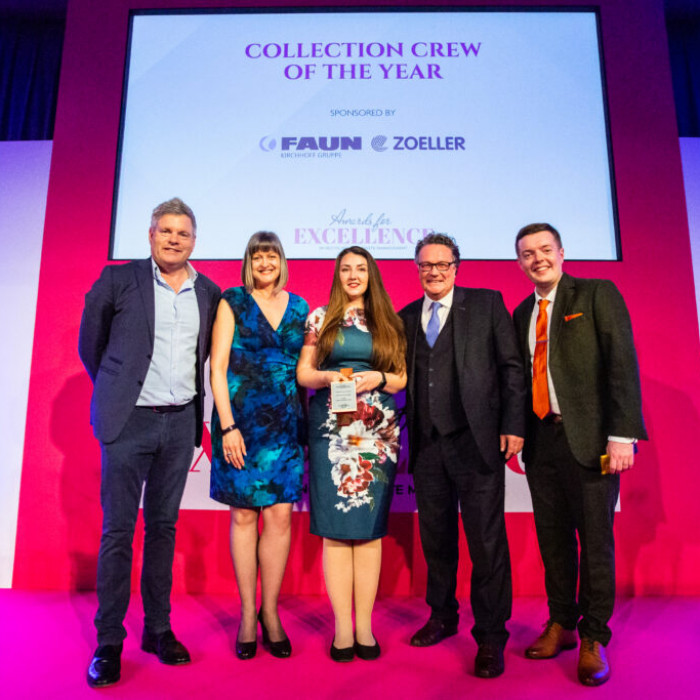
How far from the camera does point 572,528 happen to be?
7.20 feet

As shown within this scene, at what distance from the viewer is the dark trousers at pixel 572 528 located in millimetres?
1994

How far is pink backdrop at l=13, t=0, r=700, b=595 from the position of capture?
3012 millimetres

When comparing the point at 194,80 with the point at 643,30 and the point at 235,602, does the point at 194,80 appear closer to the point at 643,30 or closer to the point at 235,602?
the point at 643,30

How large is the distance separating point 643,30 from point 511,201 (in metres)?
1.49

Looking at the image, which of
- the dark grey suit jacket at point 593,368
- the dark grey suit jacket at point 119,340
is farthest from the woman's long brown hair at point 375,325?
the dark grey suit jacket at point 593,368

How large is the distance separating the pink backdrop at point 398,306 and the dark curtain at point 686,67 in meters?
0.67

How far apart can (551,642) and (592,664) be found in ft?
0.74

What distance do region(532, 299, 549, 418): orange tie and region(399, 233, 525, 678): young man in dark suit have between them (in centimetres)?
10

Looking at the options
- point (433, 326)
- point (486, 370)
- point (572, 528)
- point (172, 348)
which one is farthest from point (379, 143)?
point (572, 528)

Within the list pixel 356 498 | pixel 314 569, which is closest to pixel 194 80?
pixel 356 498

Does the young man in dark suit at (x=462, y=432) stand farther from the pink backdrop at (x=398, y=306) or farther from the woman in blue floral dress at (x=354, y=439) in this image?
the pink backdrop at (x=398, y=306)

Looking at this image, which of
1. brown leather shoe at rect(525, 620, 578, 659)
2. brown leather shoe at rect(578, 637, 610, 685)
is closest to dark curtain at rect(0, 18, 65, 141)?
brown leather shoe at rect(525, 620, 578, 659)

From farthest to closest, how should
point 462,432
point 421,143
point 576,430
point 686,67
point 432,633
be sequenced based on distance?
point 686,67 < point 421,143 < point 432,633 < point 462,432 < point 576,430

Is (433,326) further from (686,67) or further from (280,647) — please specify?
(686,67)
